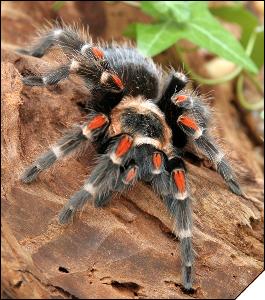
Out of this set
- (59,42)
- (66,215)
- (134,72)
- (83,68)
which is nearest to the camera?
(66,215)

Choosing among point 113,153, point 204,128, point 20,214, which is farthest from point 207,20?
point 20,214

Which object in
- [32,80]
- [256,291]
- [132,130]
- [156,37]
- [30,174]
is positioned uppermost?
[156,37]

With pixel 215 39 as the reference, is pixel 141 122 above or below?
below

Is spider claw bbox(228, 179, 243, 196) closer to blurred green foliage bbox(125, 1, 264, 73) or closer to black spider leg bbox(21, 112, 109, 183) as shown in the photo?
black spider leg bbox(21, 112, 109, 183)

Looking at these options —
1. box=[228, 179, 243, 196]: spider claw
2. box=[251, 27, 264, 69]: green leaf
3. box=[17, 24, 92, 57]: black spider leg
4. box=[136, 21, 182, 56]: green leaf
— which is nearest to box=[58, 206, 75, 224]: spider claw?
box=[17, 24, 92, 57]: black spider leg

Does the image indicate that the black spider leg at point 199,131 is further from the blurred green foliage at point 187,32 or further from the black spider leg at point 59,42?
the blurred green foliage at point 187,32

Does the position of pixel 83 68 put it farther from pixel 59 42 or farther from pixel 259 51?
pixel 259 51

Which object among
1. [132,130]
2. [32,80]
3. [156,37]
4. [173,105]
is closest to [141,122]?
[132,130]
